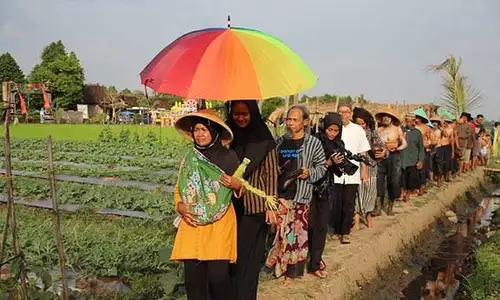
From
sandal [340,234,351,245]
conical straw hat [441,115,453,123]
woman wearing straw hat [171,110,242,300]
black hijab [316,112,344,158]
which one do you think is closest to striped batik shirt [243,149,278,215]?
woman wearing straw hat [171,110,242,300]

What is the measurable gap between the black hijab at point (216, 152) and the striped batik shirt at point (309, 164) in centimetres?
137

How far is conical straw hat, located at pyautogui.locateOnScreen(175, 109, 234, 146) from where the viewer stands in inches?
116

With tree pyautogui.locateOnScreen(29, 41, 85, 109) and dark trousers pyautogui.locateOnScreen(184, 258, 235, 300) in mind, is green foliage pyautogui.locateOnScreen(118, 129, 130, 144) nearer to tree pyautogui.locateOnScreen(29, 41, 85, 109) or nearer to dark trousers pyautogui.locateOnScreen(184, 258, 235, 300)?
dark trousers pyautogui.locateOnScreen(184, 258, 235, 300)

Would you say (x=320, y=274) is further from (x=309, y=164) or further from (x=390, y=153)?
(x=390, y=153)

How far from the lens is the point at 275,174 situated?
3496 millimetres

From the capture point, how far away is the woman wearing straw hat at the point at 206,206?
299 centimetres

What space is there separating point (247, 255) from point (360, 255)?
95.2 inches

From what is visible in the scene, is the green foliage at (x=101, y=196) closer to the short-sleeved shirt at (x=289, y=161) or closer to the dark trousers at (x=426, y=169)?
the short-sleeved shirt at (x=289, y=161)

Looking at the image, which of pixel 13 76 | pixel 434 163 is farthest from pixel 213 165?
pixel 13 76

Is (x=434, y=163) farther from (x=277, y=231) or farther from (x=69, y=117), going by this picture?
(x=69, y=117)

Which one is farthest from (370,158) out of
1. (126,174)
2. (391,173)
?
(126,174)

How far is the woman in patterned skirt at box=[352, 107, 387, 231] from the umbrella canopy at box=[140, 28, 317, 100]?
3.58m

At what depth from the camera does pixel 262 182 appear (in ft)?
11.3

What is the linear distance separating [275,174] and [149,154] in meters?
14.4
